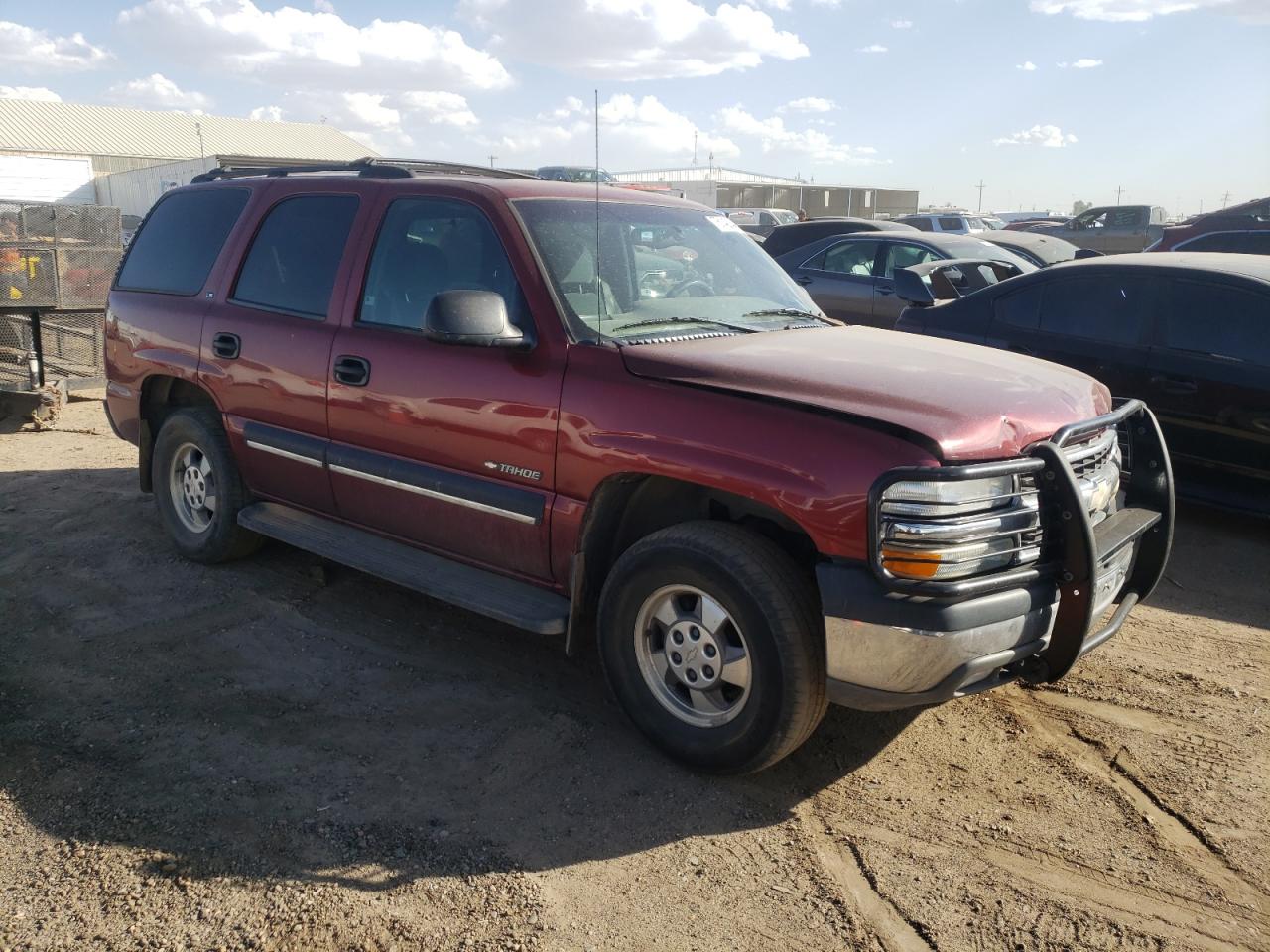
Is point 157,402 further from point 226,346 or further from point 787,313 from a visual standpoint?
point 787,313

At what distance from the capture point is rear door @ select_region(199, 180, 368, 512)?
15.2 ft

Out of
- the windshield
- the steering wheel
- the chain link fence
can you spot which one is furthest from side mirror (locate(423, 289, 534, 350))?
the chain link fence

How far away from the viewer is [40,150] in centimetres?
6009

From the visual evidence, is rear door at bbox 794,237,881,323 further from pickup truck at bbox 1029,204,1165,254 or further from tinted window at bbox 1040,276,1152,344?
pickup truck at bbox 1029,204,1165,254

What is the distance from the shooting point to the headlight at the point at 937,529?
296 centimetres

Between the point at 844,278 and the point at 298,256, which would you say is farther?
the point at 844,278

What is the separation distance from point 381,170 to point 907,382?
2.71 meters

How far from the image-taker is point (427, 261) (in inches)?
170

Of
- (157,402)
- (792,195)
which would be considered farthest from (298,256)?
(792,195)

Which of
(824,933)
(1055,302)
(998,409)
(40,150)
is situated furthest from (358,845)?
(40,150)

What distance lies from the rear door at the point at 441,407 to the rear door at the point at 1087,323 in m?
4.12

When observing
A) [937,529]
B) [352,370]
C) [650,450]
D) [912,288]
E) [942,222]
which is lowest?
[937,529]

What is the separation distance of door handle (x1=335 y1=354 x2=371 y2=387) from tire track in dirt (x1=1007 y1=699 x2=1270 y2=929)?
2.96 m

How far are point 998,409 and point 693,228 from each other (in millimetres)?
1898
